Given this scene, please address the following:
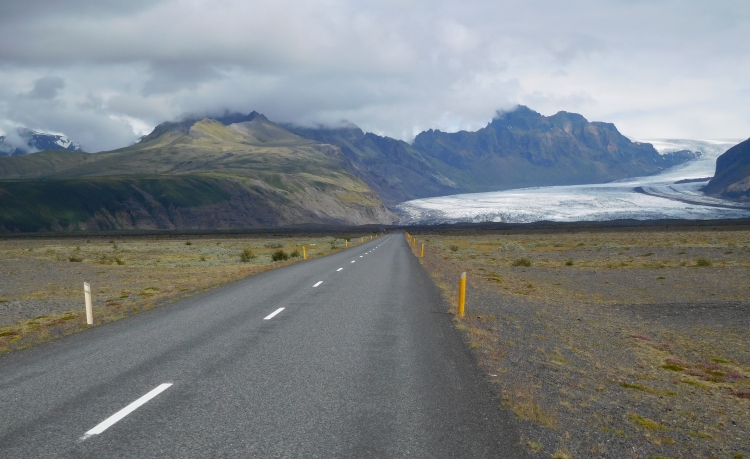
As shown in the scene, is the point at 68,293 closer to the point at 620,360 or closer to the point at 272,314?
the point at 272,314

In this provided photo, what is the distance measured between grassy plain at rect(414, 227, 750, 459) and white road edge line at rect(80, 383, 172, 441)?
464 centimetres

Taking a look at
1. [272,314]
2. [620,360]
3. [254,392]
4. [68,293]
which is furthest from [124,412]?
[68,293]

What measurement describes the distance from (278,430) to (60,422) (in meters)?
2.52

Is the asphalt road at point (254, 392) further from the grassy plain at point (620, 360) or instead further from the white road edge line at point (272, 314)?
the grassy plain at point (620, 360)

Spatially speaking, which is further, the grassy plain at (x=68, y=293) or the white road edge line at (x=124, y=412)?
the grassy plain at (x=68, y=293)

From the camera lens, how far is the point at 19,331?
46.0 feet

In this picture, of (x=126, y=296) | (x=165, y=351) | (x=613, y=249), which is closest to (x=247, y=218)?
(x=613, y=249)

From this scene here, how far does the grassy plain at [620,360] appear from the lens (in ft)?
21.0

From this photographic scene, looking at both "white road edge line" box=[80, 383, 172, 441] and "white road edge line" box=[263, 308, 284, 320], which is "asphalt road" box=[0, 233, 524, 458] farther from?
"white road edge line" box=[263, 308, 284, 320]

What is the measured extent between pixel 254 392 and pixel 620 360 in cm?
799

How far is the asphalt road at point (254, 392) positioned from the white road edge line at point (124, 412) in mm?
24

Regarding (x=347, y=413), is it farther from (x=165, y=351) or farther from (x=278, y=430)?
(x=165, y=351)

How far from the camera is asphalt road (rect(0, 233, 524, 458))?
5.75m

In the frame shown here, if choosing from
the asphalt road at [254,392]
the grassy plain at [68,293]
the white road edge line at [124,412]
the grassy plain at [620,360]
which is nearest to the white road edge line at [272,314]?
the asphalt road at [254,392]
